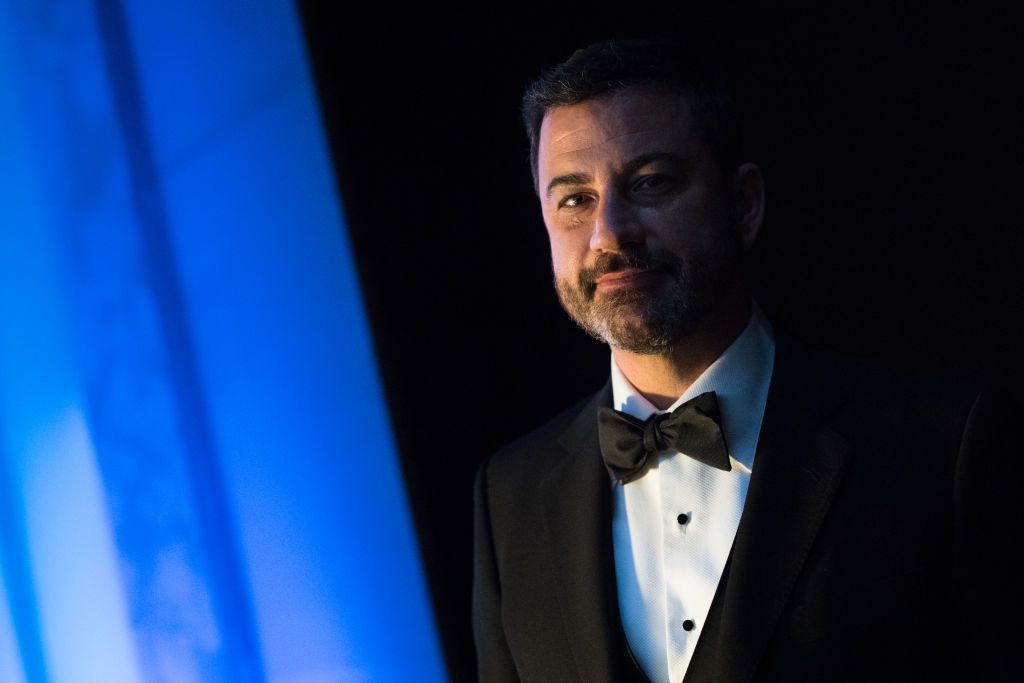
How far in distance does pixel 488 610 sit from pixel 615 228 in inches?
31.3

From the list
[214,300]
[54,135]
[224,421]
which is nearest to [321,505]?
[224,421]

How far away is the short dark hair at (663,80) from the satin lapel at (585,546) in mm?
517

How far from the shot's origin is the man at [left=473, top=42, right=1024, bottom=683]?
5.75 feet

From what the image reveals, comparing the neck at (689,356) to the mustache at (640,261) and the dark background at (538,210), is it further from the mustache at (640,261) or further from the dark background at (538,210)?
the dark background at (538,210)

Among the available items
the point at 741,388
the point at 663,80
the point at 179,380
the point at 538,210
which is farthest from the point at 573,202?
the point at 179,380

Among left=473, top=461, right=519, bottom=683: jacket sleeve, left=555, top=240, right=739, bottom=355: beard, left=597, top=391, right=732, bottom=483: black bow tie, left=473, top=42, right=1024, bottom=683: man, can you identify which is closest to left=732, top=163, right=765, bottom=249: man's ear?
left=473, top=42, right=1024, bottom=683: man

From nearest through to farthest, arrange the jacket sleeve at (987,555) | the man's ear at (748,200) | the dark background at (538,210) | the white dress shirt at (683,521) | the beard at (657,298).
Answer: the jacket sleeve at (987,555) → the white dress shirt at (683,521) → the beard at (657,298) → the man's ear at (748,200) → the dark background at (538,210)

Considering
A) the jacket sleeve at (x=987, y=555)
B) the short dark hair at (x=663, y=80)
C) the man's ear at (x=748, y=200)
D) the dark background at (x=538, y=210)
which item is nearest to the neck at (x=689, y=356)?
the man's ear at (x=748, y=200)

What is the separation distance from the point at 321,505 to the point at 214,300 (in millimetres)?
492

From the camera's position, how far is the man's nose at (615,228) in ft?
6.42

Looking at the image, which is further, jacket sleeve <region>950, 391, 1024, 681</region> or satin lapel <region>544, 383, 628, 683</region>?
A: satin lapel <region>544, 383, 628, 683</region>

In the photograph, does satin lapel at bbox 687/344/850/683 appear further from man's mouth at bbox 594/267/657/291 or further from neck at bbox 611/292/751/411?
man's mouth at bbox 594/267/657/291

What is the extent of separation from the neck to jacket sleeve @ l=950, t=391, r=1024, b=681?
1.46 ft

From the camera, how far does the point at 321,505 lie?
244cm
